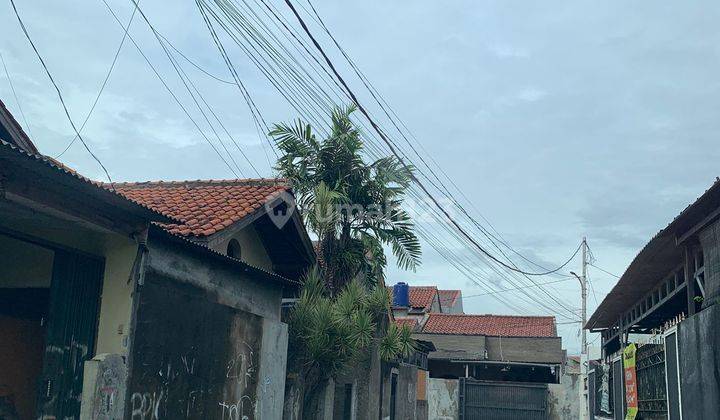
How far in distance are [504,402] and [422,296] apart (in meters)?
11.4

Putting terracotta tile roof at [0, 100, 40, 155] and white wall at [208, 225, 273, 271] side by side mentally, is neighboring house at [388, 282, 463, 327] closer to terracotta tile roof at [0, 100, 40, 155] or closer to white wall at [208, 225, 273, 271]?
white wall at [208, 225, 273, 271]

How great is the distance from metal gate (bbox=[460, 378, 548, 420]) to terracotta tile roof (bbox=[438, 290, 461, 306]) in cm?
1569

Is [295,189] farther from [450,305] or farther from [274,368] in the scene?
[450,305]

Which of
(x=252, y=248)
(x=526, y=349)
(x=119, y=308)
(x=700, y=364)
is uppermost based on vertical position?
(x=252, y=248)

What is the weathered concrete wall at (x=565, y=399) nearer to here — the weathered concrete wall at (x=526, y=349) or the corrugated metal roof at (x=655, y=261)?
the weathered concrete wall at (x=526, y=349)

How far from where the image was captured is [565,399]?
3102 cm

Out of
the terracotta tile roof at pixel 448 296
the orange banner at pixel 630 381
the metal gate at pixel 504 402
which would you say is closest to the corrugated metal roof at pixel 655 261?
the orange banner at pixel 630 381

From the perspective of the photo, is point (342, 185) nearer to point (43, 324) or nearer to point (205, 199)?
point (205, 199)

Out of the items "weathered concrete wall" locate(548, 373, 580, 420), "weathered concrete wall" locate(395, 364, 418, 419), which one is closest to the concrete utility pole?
"weathered concrete wall" locate(548, 373, 580, 420)

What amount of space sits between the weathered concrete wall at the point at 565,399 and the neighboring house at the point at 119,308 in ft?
68.1

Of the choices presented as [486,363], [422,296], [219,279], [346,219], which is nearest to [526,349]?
[486,363]

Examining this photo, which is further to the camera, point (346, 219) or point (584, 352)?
point (584, 352)

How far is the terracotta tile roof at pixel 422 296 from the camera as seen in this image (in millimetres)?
39500

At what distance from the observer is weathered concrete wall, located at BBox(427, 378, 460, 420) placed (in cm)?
3061
